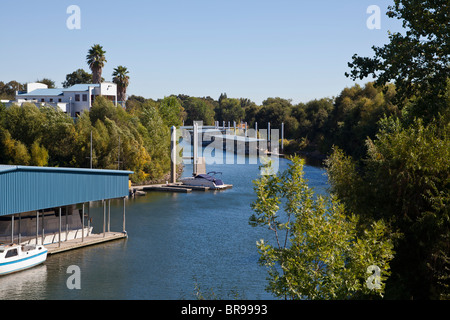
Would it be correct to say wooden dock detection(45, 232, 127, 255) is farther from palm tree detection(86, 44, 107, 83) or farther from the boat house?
palm tree detection(86, 44, 107, 83)

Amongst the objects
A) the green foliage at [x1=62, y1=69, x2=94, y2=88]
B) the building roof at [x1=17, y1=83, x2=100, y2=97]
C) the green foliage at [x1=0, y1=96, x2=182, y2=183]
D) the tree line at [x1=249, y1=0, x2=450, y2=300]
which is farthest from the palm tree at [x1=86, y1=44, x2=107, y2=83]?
the tree line at [x1=249, y1=0, x2=450, y2=300]

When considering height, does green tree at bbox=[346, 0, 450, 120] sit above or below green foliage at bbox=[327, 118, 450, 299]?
above

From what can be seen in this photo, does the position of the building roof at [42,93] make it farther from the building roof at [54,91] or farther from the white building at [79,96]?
the white building at [79,96]

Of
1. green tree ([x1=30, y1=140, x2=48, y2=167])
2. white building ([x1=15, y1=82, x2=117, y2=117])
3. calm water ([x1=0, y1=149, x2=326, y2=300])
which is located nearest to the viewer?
calm water ([x1=0, y1=149, x2=326, y2=300])

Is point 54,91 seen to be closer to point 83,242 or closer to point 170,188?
point 170,188

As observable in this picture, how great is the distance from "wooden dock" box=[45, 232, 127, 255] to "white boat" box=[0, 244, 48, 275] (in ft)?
9.44

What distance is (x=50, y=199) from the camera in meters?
36.6

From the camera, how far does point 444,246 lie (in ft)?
60.1

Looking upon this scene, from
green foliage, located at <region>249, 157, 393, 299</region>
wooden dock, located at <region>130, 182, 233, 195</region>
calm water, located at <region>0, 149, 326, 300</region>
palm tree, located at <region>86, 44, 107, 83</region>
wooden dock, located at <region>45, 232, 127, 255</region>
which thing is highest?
palm tree, located at <region>86, 44, 107, 83</region>

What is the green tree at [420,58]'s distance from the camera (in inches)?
851

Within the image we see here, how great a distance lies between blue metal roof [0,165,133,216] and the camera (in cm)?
3316

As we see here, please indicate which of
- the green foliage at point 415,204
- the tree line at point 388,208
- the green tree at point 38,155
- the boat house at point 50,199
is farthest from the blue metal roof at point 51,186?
the green tree at point 38,155

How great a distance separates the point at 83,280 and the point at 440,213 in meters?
22.5
